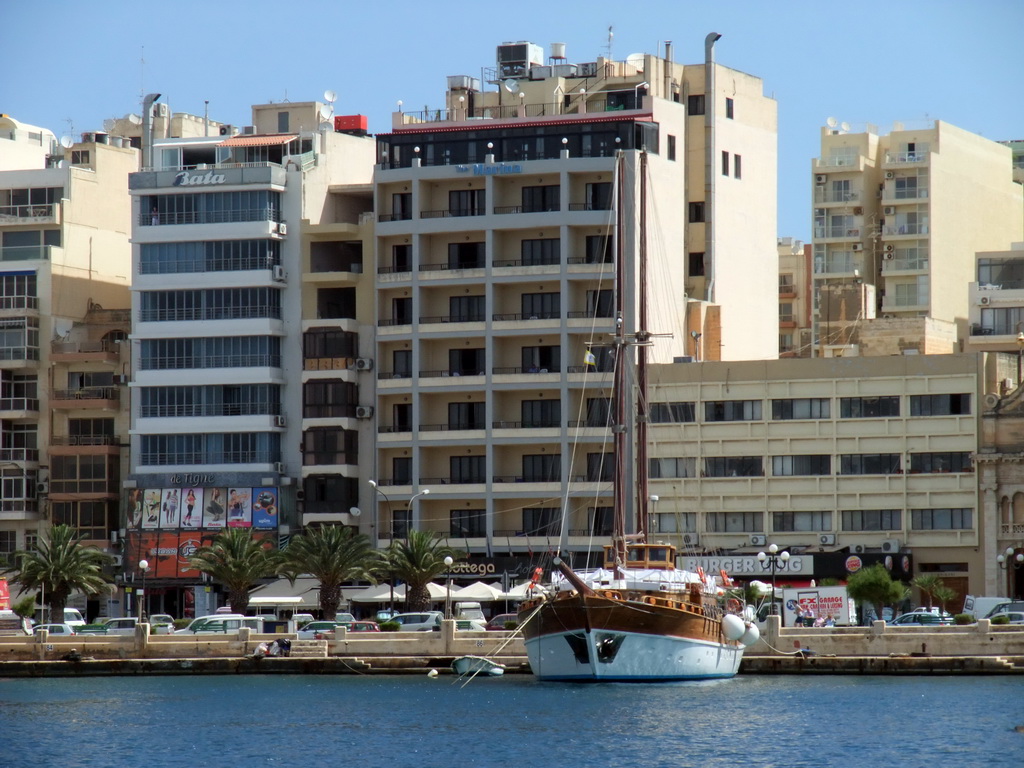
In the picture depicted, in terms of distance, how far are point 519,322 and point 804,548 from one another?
765 inches

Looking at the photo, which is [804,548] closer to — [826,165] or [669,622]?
[669,622]

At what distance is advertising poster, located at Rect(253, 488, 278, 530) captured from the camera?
11712 centimetres

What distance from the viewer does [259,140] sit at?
122812 mm

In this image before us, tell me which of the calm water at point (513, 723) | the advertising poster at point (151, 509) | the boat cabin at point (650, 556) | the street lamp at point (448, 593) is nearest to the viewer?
the calm water at point (513, 723)

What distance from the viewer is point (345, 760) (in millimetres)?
65000

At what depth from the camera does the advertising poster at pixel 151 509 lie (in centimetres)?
11856

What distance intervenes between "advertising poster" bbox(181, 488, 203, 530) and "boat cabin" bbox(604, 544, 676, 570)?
3401 centimetres

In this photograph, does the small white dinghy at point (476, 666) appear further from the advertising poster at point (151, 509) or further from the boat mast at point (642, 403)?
the advertising poster at point (151, 509)

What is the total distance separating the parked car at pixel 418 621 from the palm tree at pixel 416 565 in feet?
23.2

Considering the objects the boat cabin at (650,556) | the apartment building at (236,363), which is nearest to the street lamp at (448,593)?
the boat cabin at (650,556)

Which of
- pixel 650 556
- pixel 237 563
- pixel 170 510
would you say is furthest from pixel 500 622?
pixel 170 510

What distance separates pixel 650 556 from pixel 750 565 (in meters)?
21.1

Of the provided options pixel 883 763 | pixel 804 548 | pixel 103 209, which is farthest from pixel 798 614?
pixel 103 209

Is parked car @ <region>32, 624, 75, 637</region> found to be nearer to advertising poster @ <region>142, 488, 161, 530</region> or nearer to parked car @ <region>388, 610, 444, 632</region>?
parked car @ <region>388, 610, 444, 632</region>
